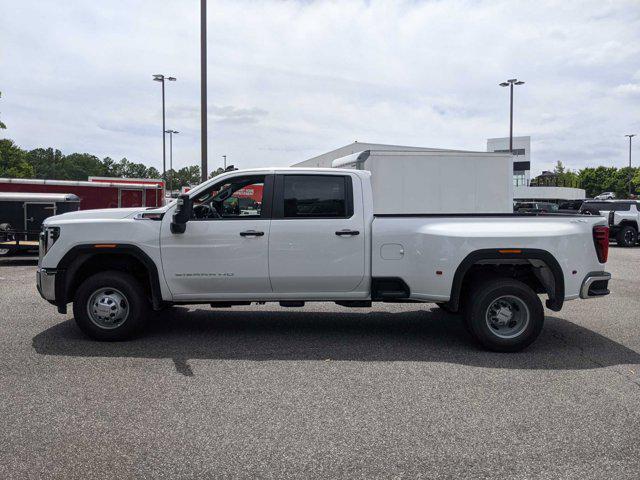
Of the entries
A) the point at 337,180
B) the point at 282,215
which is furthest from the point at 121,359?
the point at 337,180

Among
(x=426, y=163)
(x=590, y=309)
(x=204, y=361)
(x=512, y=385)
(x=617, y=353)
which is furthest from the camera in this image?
(x=426, y=163)

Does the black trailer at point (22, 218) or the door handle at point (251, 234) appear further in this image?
the black trailer at point (22, 218)

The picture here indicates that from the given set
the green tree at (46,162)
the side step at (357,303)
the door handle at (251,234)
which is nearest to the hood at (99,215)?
the door handle at (251,234)

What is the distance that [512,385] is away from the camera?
5.10 metres

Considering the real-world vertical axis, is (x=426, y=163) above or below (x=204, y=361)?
above

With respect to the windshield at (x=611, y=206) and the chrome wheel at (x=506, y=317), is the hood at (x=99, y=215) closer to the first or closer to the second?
the chrome wheel at (x=506, y=317)

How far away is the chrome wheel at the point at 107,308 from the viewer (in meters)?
6.37

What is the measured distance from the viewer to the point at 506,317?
6199mm

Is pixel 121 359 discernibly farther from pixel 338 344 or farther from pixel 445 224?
pixel 445 224

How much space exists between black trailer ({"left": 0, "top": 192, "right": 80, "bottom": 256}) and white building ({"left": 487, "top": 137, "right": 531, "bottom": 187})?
280 ft

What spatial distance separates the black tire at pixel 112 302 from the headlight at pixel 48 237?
59 cm

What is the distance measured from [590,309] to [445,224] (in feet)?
12.9

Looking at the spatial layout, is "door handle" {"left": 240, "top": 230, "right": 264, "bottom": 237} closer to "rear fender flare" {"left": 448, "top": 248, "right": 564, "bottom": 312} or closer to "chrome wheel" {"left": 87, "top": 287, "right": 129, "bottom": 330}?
"chrome wheel" {"left": 87, "top": 287, "right": 129, "bottom": 330}

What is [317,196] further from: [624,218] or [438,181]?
[624,218]
